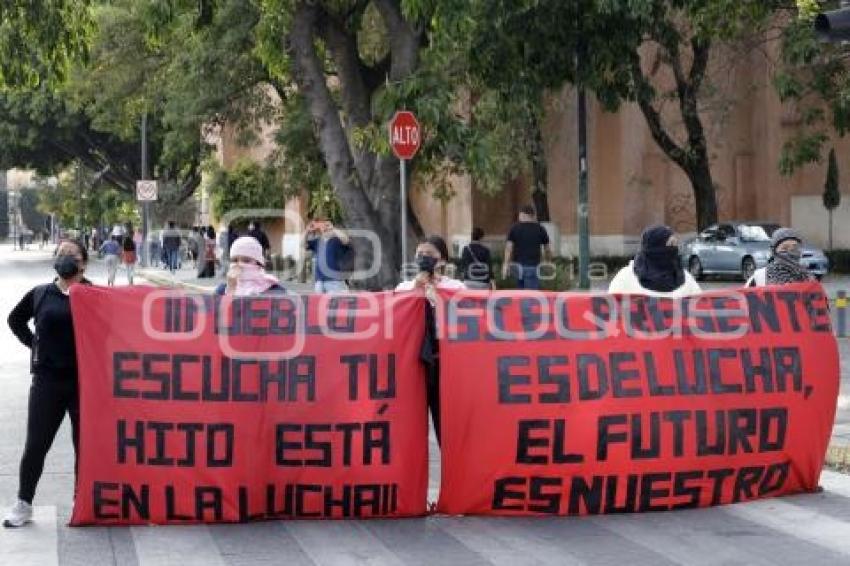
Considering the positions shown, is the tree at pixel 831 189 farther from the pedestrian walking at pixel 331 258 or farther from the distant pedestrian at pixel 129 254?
the pedestrian walking at pixel 331 258

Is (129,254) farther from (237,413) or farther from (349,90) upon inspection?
(237,413)

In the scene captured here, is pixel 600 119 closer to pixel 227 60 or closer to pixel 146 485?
pixel 227 60

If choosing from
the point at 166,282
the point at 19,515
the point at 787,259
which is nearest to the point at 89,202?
the point at 166,282

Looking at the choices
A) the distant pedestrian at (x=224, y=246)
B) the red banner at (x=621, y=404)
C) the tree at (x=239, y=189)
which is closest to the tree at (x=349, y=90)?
the red banner at (x=621, y=404)

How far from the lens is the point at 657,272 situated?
31.0 ft

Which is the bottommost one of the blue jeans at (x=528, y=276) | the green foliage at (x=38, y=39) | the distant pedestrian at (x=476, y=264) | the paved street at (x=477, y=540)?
the paved street at (x=477, y=540)

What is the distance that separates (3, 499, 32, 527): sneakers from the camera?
7.93m

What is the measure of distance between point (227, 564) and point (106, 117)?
35363mm

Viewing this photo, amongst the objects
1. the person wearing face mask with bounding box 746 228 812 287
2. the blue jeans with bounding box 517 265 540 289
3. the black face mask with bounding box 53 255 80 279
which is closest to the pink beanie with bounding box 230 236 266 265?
the black face mask with bounding box 53 255 80 279

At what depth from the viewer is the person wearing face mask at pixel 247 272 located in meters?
9.18

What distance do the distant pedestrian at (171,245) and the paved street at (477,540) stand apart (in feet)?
122

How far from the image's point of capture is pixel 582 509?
27.0ft

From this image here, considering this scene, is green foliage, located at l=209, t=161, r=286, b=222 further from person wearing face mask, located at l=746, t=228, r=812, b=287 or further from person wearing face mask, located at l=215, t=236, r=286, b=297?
person wearing face mask, located at l=215, t=236, r=286, b=297

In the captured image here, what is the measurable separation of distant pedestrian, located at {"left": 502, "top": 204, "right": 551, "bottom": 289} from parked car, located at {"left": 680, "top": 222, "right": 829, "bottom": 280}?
1611cm
